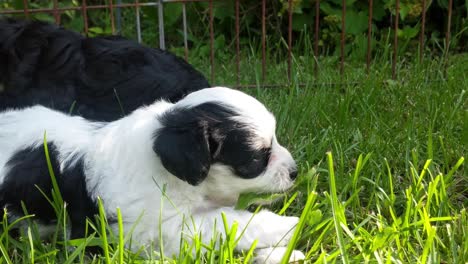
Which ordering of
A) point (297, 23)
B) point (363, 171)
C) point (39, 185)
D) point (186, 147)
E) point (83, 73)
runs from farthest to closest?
point (297, 23) < point (83, 73) < point (363, 171) < point (39, 185) < point (186, 147)

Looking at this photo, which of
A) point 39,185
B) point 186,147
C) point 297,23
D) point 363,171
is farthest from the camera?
point 297,23

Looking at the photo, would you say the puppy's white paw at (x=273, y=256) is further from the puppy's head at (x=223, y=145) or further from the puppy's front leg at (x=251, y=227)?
the puppy's head at (x=223, y=145)

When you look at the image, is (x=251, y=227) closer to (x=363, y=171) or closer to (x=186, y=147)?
(x=186, y=147)

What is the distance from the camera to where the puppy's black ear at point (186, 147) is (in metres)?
2.27

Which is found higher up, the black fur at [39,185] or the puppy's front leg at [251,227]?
the black fur at [39,185]

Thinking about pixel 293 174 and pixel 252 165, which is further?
pixel 293 174

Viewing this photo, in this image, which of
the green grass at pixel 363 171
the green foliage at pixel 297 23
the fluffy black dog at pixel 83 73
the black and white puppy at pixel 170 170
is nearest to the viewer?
the green grass at pixel 363 171

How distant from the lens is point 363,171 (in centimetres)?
294

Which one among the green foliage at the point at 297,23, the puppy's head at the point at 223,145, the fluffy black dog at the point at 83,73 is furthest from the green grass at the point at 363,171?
the fluffy black dog at the point at 83,73

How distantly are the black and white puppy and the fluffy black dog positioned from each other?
487mm

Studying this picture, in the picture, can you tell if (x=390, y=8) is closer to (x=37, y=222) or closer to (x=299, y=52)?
(x=299, y=52)

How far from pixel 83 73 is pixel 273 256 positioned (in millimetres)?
1468

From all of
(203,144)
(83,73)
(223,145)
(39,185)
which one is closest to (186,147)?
(203,144)

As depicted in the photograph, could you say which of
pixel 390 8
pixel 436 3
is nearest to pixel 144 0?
pixel 390 8
